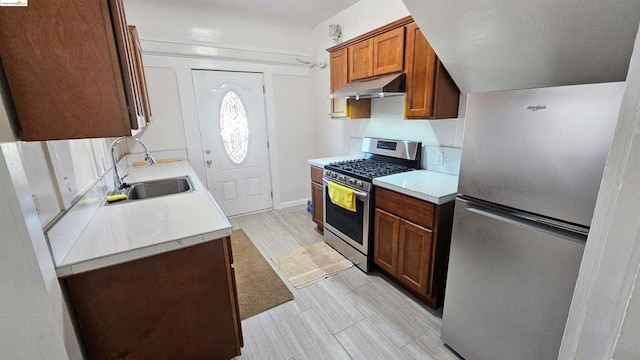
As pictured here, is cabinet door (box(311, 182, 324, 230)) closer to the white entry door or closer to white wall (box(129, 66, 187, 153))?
the white entry door

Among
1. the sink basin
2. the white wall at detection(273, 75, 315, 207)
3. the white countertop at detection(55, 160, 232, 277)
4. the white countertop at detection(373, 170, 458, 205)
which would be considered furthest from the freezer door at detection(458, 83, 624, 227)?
the white wall at detection(273, 75, 315, 207)

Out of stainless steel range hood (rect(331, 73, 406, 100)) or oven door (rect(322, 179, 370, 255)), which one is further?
oven door (rect(322, 179, 370, 255))

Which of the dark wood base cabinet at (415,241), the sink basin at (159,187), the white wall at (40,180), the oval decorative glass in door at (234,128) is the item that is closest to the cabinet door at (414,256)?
the dark wood base cabinet at (415,241)

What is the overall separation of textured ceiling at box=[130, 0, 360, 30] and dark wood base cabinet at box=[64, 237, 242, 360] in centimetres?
276

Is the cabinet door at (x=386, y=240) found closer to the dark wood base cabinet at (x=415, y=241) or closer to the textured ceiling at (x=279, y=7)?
the dark wood base cabinet at (x=415, y=241)

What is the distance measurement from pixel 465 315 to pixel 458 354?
30cm

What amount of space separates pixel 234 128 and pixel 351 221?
217 cm

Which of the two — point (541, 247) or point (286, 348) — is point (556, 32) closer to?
point (541, 247)

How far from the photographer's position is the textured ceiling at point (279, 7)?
288 centimetres

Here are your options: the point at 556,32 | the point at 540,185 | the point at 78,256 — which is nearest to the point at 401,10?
the point at 556,32

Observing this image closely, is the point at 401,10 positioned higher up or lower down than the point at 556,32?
higher up

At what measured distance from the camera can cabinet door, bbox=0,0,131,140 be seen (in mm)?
847

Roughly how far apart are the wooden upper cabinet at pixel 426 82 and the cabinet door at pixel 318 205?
1415mm

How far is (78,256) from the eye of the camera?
3.46ft
